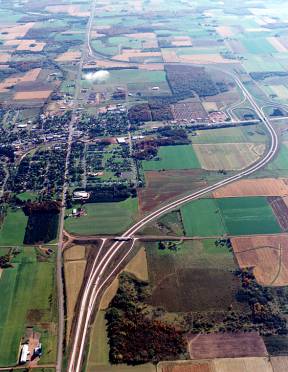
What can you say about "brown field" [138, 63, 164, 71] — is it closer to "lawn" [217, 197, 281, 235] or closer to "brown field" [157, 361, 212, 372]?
"lawn" [217, 197, 281, 235]

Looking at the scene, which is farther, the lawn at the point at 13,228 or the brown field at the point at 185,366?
the lawn at the point at 13,228

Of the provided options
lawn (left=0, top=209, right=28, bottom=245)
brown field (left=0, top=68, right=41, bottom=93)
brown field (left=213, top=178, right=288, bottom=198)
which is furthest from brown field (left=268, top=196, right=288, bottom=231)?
brown field (left=0, top=68, right=41, bottom=93)

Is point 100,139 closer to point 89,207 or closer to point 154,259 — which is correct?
point 89,207

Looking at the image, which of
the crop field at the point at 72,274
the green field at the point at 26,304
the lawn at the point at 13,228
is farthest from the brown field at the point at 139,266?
the lawn at the point at 13,228

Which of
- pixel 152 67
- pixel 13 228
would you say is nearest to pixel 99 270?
pixel 13 228

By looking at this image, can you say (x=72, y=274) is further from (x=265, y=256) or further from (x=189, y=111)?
(x=189, y=111)

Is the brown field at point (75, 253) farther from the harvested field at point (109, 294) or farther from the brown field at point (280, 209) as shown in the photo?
the brown field at point (280, 209)
